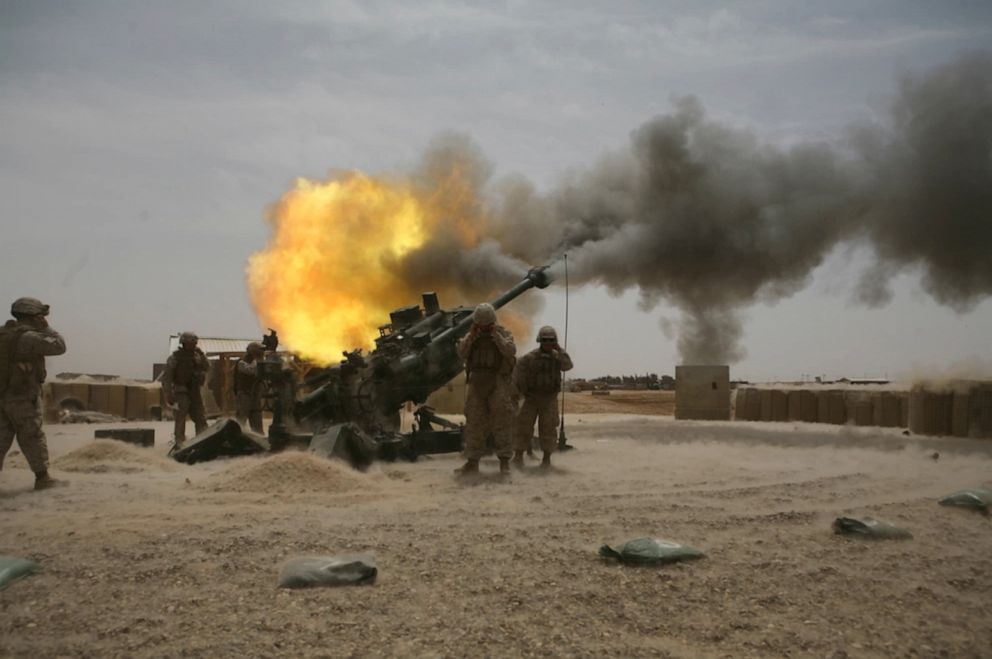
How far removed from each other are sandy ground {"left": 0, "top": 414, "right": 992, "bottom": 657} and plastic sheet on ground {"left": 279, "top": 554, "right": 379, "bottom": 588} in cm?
8

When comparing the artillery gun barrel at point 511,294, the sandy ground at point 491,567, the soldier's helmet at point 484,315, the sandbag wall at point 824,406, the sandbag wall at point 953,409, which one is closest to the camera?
the sandy ground at point 491,567

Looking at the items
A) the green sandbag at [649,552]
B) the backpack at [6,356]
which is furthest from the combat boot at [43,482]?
the green sandbag at [649,552]

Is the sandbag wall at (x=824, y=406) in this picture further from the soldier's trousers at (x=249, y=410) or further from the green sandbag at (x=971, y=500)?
the soldier's trousers at (x=249, y=410)

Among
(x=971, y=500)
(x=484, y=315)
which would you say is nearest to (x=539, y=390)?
(x=484, y=315)

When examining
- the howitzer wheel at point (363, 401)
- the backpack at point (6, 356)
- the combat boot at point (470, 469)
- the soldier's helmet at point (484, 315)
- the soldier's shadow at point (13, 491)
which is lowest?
the soldier's shadow at point (13, 491)

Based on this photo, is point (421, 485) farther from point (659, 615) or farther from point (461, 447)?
point (659, 615)

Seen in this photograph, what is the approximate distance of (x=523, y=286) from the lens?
535 inches

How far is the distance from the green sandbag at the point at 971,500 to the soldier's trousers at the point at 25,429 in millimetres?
7745

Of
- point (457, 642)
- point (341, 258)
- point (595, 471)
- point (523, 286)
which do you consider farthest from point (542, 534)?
point (341, 258)

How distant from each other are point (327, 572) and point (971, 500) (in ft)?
16.9

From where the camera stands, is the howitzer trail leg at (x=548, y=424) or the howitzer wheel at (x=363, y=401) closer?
the howitzer trail leg at (x=548, y=424)

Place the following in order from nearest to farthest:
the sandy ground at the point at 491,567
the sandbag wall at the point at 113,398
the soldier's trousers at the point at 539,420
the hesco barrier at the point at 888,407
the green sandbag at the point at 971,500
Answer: the sandy ground at the point at 491,567
the green sandbag at the point at 971,500
the soldier's trousers at the point at 539,420
the hesco barrier at the point at 888,407
the sandbag wall at the point at 113,398

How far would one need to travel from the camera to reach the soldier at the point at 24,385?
7.61 m

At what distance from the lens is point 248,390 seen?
13.5 m
